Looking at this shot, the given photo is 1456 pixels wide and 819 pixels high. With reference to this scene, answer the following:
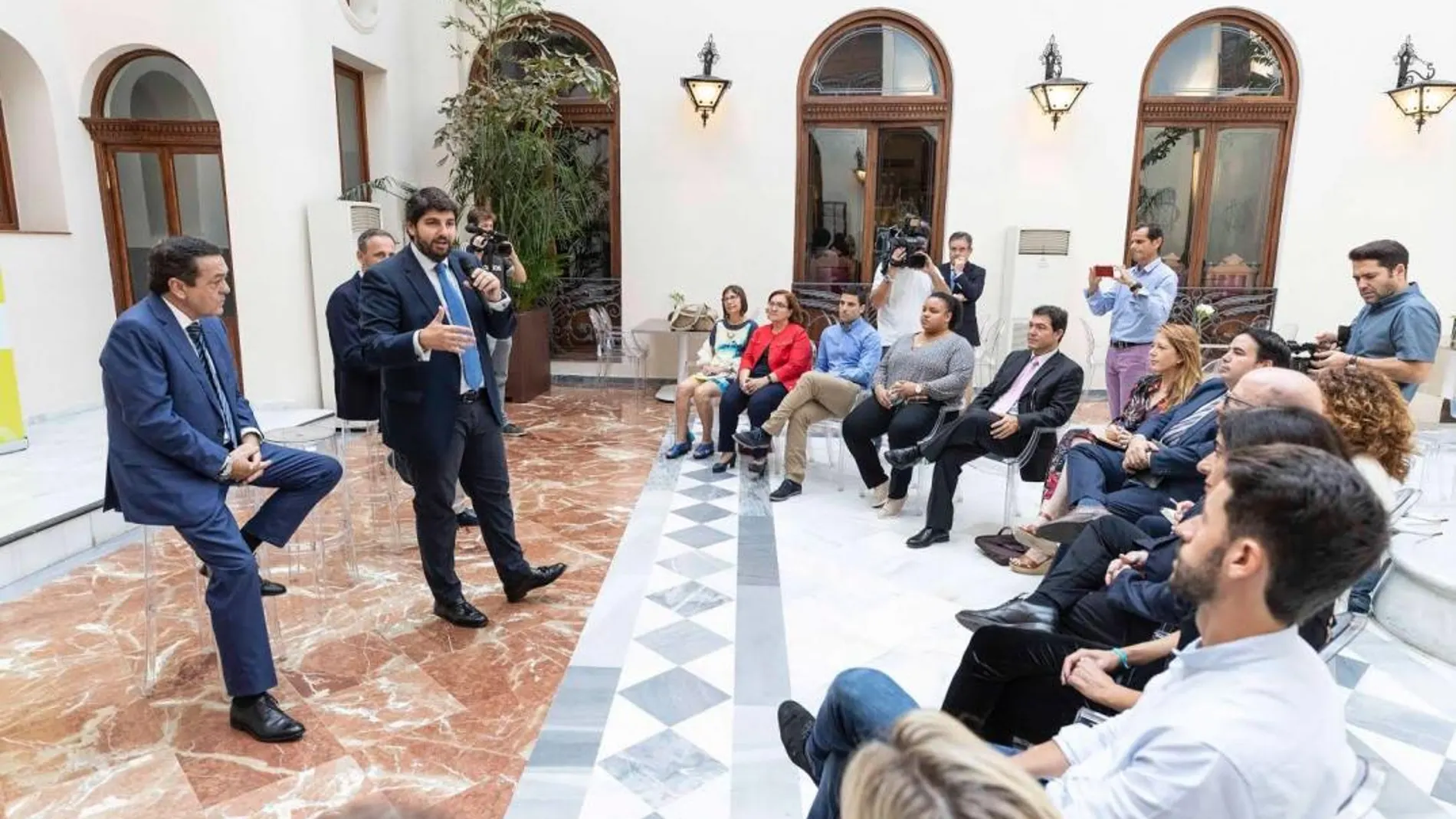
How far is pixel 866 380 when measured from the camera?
494cm

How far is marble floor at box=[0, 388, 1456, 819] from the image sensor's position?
7.18ft

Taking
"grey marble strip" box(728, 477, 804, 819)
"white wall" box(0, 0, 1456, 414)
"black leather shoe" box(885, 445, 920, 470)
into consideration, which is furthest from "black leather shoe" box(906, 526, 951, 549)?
"white wall" box(0, 0, 1456, 414)

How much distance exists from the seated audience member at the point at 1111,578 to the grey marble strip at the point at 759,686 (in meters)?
0.78

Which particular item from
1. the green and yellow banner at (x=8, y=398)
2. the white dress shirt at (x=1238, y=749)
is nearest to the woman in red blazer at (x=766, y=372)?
the white dress shirt at (x=1238, y=749)

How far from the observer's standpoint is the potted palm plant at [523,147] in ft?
22.1

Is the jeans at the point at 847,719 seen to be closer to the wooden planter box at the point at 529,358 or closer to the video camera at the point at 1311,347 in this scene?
the video camera at the point at 1311,347

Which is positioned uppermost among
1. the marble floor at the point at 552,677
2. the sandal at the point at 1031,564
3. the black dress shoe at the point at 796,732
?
the black dress shoe at the point at 796,732

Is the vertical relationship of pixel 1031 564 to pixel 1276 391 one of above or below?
below

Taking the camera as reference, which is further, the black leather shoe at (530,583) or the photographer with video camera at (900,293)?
the photographer with video camera at (900,293)

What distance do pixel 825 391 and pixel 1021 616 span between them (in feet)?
7.87

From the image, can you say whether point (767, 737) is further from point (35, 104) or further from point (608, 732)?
point (35, 104)

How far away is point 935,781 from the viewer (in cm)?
82

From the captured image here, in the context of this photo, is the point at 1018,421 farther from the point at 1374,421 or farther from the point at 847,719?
the point at 847,719

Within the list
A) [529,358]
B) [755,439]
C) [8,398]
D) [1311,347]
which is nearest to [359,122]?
[529,358]
